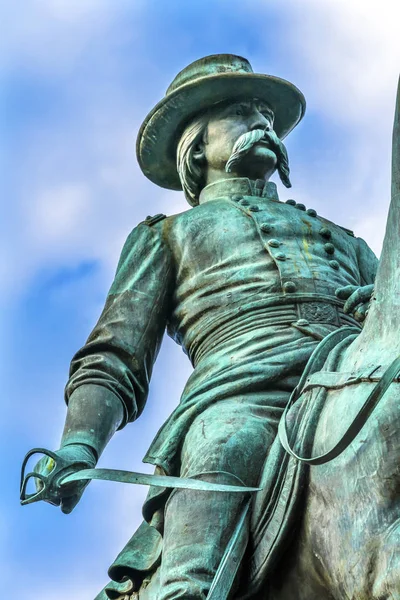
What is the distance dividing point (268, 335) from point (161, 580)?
1689 mm

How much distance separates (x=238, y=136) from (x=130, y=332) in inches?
74.3

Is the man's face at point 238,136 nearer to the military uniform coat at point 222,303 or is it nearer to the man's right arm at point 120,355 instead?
the military uniform coat at point 222,303

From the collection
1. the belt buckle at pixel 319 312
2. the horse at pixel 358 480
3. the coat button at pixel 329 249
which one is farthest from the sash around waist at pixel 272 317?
the horse at pixel 358 480

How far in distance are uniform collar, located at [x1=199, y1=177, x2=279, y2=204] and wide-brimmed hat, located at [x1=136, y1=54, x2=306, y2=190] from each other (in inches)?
27.7

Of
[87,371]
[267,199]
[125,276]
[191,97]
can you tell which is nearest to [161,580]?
[87,371]

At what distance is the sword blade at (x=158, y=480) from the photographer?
7.65 m

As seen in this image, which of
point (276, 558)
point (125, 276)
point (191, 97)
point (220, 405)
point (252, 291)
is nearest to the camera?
point (276, 558)

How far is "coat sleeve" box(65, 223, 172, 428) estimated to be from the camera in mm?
9344

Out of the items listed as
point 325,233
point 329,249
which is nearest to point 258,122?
point 325,233

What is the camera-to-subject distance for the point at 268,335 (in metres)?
8.77

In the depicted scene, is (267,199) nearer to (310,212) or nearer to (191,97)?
(310,212)

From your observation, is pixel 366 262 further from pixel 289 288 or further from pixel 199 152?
pixel 199 152

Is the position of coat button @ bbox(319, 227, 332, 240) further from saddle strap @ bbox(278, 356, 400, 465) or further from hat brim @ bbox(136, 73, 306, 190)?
saddle strap @ bbox(278, 356, 400, 465)

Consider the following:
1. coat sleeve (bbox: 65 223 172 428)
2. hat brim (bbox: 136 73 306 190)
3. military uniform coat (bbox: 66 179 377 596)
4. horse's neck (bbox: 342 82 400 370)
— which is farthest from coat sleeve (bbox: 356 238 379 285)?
horse's neck (bbox: 342 82 400 370)
